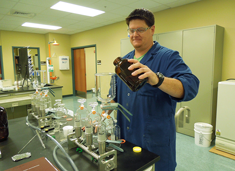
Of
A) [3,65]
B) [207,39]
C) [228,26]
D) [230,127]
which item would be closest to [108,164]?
[230,127]

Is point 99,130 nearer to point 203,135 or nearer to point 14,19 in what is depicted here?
point 203,135

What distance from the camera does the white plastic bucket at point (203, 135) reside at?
2.87 meters

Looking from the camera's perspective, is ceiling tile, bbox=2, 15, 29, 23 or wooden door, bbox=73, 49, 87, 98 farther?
wooden door, bbox=73, 49, 87, 98

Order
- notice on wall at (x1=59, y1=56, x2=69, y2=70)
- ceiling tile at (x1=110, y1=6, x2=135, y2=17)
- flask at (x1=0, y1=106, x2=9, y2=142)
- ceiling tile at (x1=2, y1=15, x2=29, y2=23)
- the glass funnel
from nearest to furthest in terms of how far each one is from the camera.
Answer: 1. the glass funnel
2. flask at (x1=0, y1=106, x2=9, y2=142)
3. ceiling tile at (x1=110, y1=6, x2=135, y2=17)
4. ceiling tile at (x1=2, y1=15, x2=29, y2=23)
5. notice on wall at (x1=59, y1=56, x2=69, y2=70)

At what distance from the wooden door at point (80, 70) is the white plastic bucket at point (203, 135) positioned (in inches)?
213

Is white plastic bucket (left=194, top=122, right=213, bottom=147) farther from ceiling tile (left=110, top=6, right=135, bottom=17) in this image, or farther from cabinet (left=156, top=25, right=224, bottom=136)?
ceiling tile (left=110, top=6, right=135, bottom=17)

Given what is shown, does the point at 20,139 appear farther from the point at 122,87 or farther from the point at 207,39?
the point at 207,39

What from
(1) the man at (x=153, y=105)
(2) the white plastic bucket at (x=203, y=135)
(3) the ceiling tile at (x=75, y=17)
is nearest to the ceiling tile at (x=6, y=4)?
(3) the ceiling tile at (x=75, y=17)

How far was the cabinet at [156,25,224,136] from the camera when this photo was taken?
2949 mm

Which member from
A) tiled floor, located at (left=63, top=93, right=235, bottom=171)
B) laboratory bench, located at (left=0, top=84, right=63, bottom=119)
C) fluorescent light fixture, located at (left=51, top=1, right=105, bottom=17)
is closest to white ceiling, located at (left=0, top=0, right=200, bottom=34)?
fluorescent light fixture, located at (left=51, top=1, right=105, bottom=17)

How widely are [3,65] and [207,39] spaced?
7074mm

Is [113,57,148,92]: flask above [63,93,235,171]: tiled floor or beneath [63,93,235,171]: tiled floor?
above

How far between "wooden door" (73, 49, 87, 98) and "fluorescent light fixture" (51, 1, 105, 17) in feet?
10.4

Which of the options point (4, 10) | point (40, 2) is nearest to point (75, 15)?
point (40, 2)
